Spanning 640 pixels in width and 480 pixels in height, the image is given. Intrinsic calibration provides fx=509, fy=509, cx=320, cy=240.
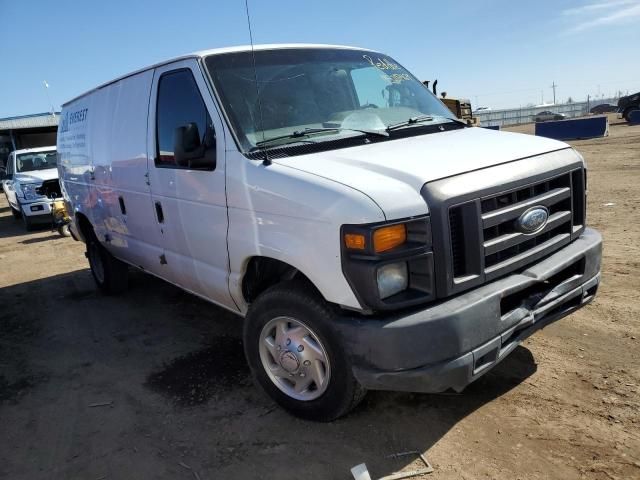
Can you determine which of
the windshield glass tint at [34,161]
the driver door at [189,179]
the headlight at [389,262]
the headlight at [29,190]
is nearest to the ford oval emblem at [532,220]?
the headlight at [389,262]

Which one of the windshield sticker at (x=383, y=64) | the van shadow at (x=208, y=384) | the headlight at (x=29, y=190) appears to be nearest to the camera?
the van shadow at (x=208, y=384)

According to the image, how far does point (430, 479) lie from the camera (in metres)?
2.62

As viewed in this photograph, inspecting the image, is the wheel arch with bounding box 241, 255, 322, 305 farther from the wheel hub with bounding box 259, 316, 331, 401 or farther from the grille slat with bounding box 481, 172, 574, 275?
the grille slat with bounding box 481, 172, 574, 275

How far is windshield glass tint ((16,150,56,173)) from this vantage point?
13.6 metres

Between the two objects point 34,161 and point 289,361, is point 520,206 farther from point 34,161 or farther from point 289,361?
point 34,161

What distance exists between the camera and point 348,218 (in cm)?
248

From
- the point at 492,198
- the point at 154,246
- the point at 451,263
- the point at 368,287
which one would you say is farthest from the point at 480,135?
the point at 154,246

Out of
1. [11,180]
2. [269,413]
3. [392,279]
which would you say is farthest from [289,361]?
[11,180]

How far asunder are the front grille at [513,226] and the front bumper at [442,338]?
0.12 m

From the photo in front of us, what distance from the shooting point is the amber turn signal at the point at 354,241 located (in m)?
2.46

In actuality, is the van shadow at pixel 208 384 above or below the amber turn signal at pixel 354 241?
below

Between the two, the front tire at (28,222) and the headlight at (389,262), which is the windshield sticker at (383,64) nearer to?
the headlight at (389,262)

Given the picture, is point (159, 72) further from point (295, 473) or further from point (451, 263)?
point (295, 473)

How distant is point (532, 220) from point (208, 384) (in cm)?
253
